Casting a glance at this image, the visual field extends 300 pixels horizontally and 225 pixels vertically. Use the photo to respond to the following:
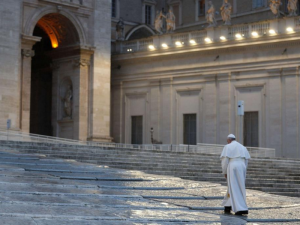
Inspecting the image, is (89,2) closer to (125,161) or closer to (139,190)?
(125,161)

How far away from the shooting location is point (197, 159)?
2709 centimetres

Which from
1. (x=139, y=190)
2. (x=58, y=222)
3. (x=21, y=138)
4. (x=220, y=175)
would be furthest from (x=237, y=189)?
(x=21, y=138)

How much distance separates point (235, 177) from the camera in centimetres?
1345

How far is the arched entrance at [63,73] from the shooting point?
38.0 meters

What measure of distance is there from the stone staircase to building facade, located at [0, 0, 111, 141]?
8.96 m

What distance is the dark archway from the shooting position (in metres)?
38.7

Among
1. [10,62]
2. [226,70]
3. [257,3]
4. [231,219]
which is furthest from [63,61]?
[231,219]

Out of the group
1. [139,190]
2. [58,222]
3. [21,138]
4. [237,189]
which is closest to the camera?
[58,222]

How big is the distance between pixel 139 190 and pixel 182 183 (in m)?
2.27

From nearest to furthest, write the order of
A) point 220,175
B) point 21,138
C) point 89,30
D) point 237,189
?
point 237,189, point 220,175, point 21,138, point 89,30

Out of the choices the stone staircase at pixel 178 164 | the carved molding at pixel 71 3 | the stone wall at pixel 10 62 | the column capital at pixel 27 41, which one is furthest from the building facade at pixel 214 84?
the stone wall at pixel 10 62

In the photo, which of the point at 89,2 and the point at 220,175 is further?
the point at 89,2

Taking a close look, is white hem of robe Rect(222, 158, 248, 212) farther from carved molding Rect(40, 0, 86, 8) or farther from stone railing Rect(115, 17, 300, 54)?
carved molding Rect(40, 0, 86, 8)

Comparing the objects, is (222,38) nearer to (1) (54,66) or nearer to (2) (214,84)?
(2) (214,84)
